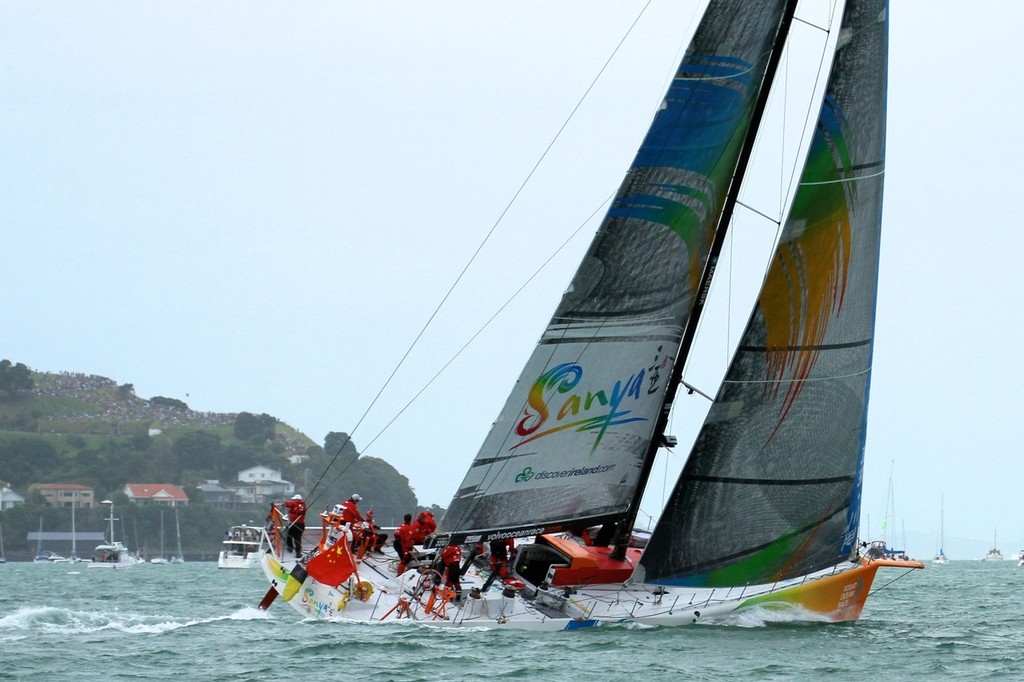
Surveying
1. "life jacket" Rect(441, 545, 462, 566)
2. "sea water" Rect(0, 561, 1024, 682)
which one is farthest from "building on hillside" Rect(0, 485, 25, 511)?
"life jacket" Rect(441, 545, 462, 566)

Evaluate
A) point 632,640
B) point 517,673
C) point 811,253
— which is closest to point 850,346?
point 811,253

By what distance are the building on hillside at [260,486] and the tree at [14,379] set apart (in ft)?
82.4

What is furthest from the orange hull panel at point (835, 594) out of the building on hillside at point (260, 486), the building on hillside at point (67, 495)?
the building on hillside at point (260, 486)

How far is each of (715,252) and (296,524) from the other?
6.80m

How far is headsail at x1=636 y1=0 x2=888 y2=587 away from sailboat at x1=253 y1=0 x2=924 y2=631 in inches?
1.0

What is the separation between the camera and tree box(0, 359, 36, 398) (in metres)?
148

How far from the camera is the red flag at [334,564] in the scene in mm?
18312

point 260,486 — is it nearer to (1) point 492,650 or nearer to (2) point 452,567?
(2) point 452,567

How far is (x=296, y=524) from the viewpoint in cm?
2100

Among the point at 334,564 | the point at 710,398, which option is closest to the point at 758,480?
the point at 710,398

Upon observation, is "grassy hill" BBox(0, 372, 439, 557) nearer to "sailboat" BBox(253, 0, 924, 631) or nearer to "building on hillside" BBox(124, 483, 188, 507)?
"building on hillside" BBox(124, 483, 188, 507)

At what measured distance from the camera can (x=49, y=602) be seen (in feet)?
92.9

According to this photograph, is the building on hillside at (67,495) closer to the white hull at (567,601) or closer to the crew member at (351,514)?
the crew member at (351,514)

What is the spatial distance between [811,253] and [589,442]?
11.7 feet
